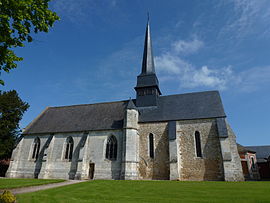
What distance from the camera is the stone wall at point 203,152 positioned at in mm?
18906

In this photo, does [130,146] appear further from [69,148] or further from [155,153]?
[69,148]

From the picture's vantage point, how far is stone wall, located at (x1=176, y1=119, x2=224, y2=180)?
62.0ft

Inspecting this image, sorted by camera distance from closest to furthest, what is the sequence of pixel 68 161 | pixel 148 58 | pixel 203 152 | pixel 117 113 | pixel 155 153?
pixel 203 152
pixel 155 153
pixel 68 161
pixel 117 113
pixel 148 58

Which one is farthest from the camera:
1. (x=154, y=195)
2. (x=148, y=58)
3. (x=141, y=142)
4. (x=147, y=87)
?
(x=148, y=58)

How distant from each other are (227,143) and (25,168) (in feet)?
79.8

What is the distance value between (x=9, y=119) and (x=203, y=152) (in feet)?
83.8

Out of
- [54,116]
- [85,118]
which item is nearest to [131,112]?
[85,118]

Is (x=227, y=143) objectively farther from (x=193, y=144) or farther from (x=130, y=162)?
(x=130, y=162)

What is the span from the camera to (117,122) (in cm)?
2322

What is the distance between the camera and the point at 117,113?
976 inches

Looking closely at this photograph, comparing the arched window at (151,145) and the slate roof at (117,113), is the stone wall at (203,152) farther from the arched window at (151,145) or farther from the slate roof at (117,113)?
the arched window at (151,145)

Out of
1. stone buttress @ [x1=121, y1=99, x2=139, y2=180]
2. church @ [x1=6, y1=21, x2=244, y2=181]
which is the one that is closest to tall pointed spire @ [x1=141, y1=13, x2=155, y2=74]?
church @ [x1=6, y1=21, x2=244, y2=181]

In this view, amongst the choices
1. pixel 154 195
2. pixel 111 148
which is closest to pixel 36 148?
pixel 111 148

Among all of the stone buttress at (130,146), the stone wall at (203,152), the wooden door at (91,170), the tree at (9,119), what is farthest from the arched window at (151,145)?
the tree at (9,119)
